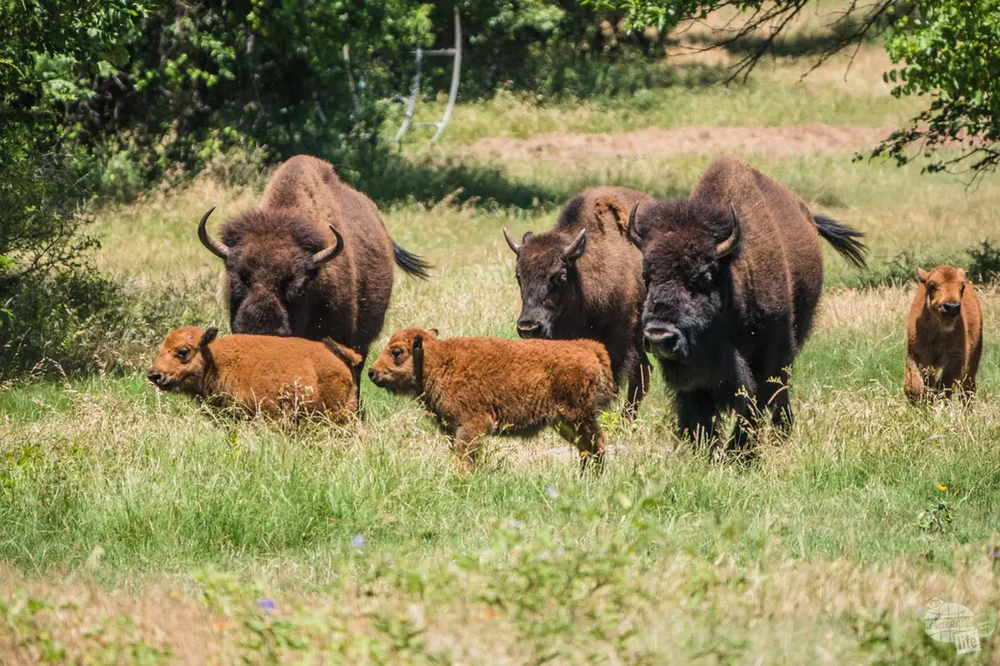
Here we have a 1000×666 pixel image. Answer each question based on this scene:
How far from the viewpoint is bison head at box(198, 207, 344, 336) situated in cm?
930

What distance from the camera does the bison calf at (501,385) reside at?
793cm

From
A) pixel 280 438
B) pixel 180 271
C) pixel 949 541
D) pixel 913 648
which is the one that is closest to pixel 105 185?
pixel 180 271

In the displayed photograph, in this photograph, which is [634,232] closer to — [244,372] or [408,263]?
[244,372]

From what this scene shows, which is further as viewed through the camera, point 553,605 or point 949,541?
point 949,541

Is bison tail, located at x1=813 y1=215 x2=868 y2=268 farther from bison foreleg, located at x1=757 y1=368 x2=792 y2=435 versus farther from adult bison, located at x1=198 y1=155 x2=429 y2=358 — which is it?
adult bison, located at x1=198 y1=155 x2=429 y2=358

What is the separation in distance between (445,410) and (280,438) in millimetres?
1038

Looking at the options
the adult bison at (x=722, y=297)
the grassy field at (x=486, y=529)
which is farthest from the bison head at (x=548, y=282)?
the adult bison at (x=722, y=297)

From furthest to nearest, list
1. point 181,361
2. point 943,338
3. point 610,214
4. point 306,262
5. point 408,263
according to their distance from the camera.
Answer: point 408,263 < point 610,214 < point 943,338 < point 306,262 < point 181,361

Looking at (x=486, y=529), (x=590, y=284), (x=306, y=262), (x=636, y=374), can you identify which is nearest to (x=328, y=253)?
(x=306, y=262)

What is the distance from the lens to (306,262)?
31.6ft

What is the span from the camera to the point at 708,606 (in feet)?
15.0

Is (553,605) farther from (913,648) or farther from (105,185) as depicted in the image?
(105,185)

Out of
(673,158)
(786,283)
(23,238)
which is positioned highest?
(786,283)

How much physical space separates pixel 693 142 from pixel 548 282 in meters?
25.3
